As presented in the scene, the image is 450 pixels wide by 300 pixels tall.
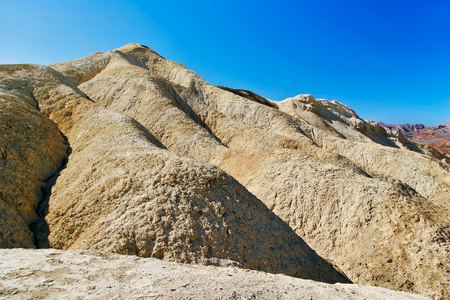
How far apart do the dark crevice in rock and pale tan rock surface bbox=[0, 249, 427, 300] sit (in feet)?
10.2

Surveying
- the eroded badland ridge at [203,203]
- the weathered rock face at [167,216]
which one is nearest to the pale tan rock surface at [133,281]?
the weathered rock face at [167,216]

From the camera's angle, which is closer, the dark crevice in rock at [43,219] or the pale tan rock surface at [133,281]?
the pale tan rock surface at [133,281]

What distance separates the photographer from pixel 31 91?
53.6 ft

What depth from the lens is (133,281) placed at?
391cm

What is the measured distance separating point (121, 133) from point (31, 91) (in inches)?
348

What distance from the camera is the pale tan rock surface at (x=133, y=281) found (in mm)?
3523

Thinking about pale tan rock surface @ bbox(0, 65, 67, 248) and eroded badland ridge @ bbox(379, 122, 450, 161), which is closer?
pale tan rock surface @ bbox(0, 65, 67, 248)

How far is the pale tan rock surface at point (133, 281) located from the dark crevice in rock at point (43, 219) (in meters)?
3.11

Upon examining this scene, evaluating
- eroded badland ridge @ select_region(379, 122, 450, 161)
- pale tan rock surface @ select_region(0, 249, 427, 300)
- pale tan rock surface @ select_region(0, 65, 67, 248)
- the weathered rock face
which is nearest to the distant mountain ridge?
eroded badland ridge @ select_region(379, 122, 450, 161)

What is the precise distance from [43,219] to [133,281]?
19.2 ft

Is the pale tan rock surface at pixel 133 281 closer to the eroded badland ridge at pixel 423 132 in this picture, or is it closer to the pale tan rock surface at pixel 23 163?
the pale tan rock surface at pixel 23 163

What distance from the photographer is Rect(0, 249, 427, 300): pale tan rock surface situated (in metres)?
3.52

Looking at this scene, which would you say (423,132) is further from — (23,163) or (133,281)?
(133,281)

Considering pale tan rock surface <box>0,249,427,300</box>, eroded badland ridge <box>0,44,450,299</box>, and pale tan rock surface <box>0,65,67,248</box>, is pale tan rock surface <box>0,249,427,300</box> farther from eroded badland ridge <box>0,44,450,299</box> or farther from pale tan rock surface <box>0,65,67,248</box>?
pale tan rock surface <box>0,65,67,248</box>
